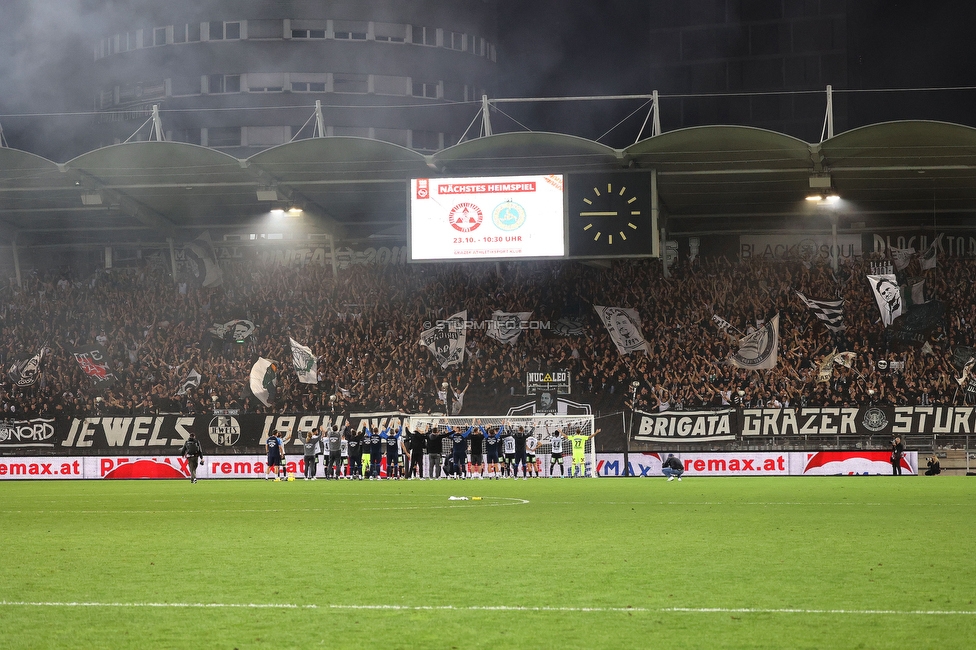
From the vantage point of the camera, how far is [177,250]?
4738cm

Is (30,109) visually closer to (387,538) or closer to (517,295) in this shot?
(517,295)

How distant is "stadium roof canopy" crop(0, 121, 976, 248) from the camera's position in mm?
34344

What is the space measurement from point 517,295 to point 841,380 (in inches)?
456

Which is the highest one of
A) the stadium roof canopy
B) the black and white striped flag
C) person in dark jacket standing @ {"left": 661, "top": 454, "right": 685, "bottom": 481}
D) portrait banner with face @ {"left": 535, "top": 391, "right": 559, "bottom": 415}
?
the stadium roof canopy

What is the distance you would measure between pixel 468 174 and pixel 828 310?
42.5 feet

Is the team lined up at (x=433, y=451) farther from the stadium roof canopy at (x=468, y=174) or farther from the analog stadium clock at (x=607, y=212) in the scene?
the stadium roof canopy at (x=468, y=174)

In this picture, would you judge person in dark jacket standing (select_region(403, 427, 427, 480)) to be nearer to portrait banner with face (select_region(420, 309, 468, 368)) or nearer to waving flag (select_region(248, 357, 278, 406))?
portrait banner with face (select_region(420, 309, 468, 368))

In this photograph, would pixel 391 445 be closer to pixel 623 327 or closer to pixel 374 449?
pixel 374 449

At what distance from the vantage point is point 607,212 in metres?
34.9

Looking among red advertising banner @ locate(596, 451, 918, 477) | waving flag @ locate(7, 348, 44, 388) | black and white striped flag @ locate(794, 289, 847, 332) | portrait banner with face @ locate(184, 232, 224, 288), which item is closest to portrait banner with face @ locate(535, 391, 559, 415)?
red advertising banner @ locate(596, 451, 918, 477)

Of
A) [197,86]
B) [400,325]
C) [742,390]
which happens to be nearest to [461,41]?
[197,86]

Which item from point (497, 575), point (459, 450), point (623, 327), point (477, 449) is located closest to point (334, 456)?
point (459, 450)

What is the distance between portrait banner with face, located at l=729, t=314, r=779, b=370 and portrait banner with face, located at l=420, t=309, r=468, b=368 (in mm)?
9147

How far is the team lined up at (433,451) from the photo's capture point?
33.7 m
